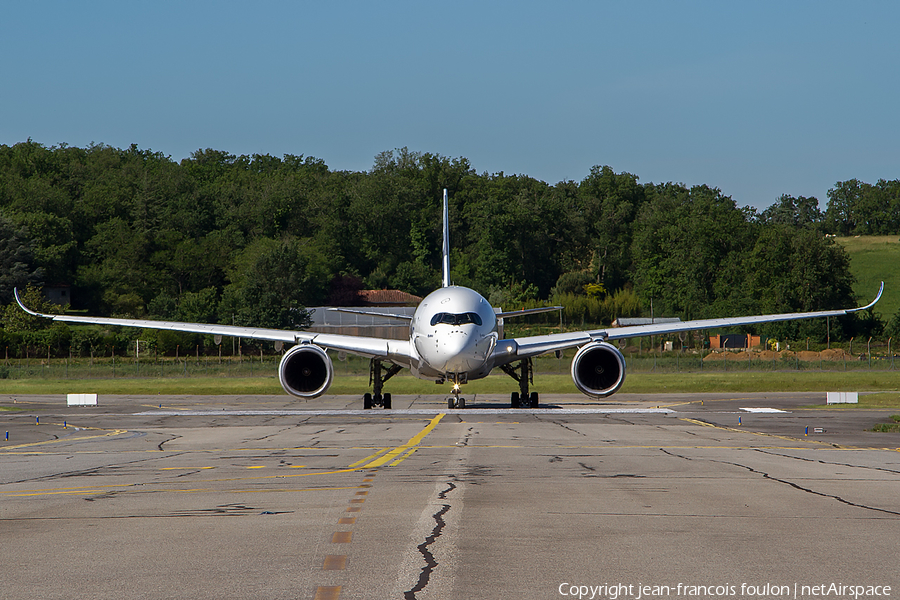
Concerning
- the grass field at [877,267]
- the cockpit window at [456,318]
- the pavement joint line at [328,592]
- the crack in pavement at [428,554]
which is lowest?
the crack in pavement at [428,554]

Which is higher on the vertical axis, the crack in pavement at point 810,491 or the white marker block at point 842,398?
the crack in pavement at point 810,491

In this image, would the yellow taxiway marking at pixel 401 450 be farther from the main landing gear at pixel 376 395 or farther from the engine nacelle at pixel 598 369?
the main landing gear at pixel 376 395

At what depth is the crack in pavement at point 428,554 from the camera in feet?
21.7

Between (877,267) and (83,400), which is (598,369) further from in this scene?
(877,267)

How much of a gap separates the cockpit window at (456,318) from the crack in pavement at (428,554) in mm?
17613

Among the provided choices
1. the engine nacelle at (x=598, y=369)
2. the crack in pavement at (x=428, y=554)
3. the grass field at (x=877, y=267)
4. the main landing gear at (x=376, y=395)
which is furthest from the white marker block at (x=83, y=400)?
the grass field at (x=877, y=267)

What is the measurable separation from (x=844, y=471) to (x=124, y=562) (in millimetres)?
11591

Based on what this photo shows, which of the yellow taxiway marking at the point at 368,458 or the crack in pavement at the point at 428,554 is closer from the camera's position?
the crack in pavement at the point at 428,554

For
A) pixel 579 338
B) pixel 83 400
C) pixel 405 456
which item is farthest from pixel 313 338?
pixel 405 456

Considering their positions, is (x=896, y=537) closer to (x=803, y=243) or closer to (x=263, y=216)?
(x=803, y=243)

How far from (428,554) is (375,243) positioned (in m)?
135

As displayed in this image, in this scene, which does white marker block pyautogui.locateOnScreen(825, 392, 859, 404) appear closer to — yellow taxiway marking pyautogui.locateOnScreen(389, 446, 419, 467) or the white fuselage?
the white fuselage

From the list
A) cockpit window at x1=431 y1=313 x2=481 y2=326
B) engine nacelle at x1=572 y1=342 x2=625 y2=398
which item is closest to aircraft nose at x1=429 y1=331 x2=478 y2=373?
cockpit window at x1=431 y1=313 x2=481 y2=326

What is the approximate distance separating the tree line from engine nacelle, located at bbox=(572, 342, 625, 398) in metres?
74.7
